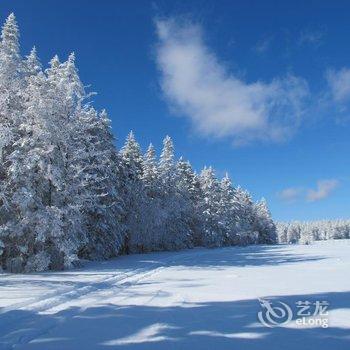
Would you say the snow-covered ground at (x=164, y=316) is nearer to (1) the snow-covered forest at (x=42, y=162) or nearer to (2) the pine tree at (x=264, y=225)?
(1) the snow-covered forest at (x=42, y=162)

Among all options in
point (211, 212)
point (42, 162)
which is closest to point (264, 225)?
point (211, 212)

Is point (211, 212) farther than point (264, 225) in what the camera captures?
No

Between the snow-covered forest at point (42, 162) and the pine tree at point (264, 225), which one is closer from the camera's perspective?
the snow-covered forest at point (42, 162)

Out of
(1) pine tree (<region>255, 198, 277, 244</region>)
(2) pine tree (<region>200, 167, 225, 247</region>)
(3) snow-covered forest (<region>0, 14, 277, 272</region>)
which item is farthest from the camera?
(1) pine tree (<region>255, 198, 277, 244</region>)

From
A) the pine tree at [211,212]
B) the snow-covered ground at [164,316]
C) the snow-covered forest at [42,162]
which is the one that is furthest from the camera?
the pine tree at [211,212]

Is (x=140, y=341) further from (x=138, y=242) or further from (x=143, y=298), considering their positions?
(x=138, y=242)

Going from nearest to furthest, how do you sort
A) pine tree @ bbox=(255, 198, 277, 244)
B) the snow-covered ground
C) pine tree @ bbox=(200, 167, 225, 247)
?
the snow-covered ground, pine tree @ bbox=(200, 167, 225, 247), pine tree @ bbox=(255, 198, 277, 244)

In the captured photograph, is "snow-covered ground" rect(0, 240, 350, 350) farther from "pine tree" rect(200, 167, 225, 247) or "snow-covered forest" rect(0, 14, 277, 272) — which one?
"pine tree" rect(200, 167, 225, 247)

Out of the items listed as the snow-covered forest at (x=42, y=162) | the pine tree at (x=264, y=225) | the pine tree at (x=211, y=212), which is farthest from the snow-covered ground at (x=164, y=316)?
the pine tree at (x=264, y=225)

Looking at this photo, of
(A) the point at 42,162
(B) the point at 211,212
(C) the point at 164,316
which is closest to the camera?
(C) the point at 164,316

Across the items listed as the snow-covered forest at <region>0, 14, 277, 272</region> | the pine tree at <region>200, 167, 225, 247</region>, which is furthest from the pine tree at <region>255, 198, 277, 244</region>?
the snow-covered forest at <region>0, 14, 277, 272</region>

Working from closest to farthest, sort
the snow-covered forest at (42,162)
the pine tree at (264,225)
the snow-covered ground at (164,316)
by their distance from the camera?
the snow-covered ground at (164,316), the snow-covered forest at (42,162), the pine tree at (264,225)

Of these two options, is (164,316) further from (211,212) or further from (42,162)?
(211,212)

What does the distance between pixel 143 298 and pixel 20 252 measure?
13817mm
